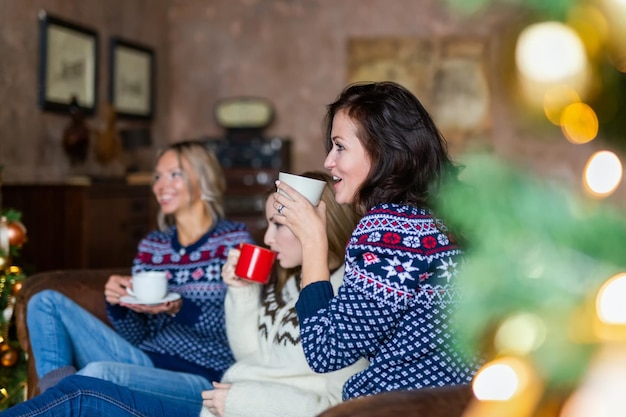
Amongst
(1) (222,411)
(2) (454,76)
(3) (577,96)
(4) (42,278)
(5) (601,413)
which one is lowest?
(1) (222,411)

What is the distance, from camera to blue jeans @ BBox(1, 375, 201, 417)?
1.71 meters

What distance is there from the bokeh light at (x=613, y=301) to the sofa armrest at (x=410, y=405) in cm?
37

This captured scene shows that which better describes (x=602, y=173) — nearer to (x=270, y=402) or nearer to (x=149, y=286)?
(x=270, y=402)

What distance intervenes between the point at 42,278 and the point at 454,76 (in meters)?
4.80

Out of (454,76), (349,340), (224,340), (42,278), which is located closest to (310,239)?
(349,340)

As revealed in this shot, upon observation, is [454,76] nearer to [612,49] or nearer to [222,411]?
[222,411]

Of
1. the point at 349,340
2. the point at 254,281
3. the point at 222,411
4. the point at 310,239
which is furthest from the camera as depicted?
the point at 254,281

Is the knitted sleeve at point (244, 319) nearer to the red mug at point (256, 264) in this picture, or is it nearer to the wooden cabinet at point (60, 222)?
the red mug at point (256, 264)

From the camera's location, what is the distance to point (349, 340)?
4.36 feet

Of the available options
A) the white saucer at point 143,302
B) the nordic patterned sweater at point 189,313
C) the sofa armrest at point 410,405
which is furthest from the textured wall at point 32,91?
the sofa armrest at point 410,405

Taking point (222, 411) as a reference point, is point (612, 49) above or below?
above

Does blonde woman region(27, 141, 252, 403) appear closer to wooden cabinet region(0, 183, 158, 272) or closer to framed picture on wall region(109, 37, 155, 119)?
wooden cabinet region(0, 183, 158, 272)

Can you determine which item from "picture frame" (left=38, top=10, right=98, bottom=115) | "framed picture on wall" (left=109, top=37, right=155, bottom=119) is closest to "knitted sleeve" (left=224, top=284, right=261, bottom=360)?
"picture frame" (left=38, top=10, right=98, bottom=115)

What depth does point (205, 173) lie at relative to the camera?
2555mm
